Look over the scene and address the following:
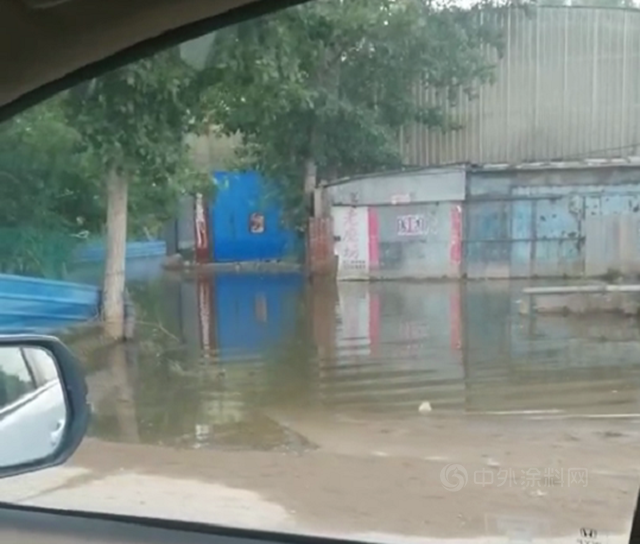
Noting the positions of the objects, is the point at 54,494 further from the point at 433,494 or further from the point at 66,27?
the point at 66,27

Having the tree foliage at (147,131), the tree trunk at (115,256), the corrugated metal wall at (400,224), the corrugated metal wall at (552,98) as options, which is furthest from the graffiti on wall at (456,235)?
the tree trunk at (115,256)

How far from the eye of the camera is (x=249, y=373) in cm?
250

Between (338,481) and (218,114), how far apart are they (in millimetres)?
883

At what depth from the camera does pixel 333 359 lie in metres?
2.38

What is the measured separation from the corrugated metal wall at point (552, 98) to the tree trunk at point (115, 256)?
0.70 metres

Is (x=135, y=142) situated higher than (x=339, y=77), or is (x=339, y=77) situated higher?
(x=339, y=77)

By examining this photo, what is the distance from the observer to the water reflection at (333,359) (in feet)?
7.03

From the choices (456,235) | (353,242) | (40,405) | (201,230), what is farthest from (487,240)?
(40,405)

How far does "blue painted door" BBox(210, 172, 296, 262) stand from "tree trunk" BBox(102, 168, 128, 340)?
0.22 m

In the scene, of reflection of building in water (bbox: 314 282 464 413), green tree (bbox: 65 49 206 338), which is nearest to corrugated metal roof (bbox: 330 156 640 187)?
reflection of building in water (bbox: 314 282 464 413)

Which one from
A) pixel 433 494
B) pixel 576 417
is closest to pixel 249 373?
pixel 433 494

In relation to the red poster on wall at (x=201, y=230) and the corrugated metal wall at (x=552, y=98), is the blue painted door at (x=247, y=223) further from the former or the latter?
the corrugated metal wall at (x=552, y=98)

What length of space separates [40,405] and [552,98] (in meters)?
1.23

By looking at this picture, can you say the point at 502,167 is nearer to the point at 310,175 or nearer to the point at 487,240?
the point at 487,240
